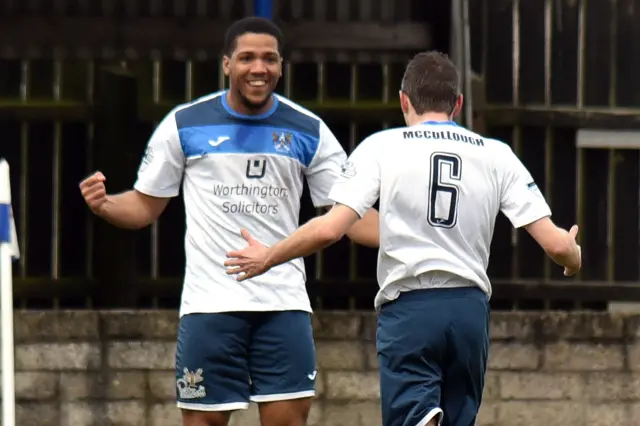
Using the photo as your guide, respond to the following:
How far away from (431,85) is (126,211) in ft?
4.81

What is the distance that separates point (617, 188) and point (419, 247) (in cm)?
355

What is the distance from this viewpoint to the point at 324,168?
267 inches

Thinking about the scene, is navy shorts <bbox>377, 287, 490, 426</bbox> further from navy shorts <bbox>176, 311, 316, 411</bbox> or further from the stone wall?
the stone wall

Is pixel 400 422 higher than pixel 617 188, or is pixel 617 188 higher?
pixel 617 188

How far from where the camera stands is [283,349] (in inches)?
259

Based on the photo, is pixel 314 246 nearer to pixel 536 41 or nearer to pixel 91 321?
pixel 91 321

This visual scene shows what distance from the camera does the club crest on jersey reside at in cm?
A: 664

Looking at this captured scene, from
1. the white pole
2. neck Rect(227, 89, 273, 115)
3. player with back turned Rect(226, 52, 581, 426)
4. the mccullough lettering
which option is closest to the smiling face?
neck Rect(227, 89, 273, 115)

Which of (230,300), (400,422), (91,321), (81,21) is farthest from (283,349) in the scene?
(81,21)

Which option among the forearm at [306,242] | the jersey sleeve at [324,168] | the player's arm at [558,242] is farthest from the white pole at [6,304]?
the player's arm at [558,242]

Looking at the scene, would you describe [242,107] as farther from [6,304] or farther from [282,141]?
[6,304]

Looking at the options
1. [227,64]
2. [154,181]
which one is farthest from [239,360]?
[227,64]

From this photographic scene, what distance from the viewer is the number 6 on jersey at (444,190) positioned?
5.77 m

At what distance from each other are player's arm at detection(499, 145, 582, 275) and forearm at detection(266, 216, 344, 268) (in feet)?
2.07
